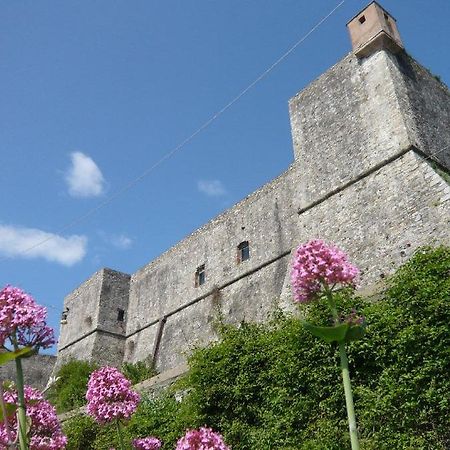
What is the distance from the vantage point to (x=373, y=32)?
13.6 meters

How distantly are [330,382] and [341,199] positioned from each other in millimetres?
6022

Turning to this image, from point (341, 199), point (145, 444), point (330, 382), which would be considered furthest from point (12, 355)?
point (341, 199)

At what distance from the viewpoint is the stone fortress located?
11.3m

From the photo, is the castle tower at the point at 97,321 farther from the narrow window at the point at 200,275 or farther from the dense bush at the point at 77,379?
the narrow window at the point at 200,275

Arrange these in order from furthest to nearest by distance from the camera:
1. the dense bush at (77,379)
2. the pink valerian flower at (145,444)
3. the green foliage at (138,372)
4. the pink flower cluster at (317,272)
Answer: the green foliage at (138,372), the dense bush at (77,379), the pink valerian flower at (145,444), the pink flower cluster at (317,272)

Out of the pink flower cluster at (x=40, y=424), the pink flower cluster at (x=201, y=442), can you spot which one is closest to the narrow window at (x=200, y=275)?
the pink flower cluster at (x=40, y=424)

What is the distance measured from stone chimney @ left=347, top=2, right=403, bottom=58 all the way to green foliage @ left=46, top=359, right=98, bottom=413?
13.8m

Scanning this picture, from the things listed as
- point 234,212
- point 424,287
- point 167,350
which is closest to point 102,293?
point 167,350

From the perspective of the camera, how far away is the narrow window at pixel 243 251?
63.6 ft

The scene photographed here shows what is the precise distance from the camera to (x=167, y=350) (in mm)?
21141

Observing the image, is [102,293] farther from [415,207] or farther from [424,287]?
[424,287]

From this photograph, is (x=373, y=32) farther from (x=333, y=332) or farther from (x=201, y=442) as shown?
(x=333, y=332)

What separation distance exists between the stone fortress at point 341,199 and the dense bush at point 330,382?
5.15 feet

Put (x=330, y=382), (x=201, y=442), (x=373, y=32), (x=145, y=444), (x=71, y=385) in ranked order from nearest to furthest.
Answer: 1. (x=201, y=442)
2. (x=145, y=444)
3. (x=330, y=382)
4. (x=373, y=32)
5. (x=71, y=385)
